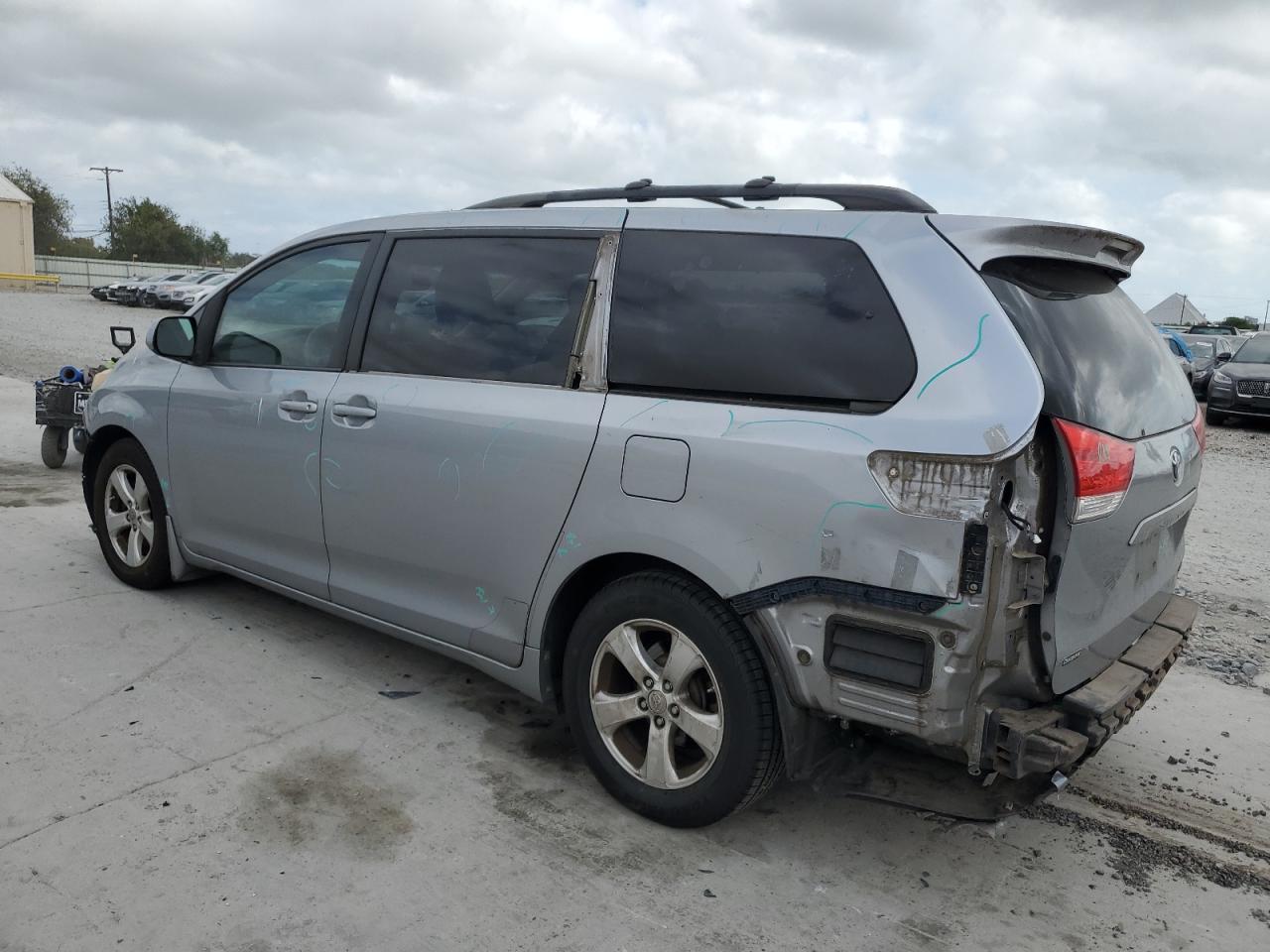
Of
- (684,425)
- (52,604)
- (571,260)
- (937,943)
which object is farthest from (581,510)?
(52,604)

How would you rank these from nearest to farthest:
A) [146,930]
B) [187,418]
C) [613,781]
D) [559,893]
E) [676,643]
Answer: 1. [146,930]
2. [559,893]
3. [676,643]
4. [613,781]
5. [187,418]

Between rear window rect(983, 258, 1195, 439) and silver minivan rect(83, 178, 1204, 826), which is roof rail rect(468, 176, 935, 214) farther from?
rear window rect(983, 258, 1195, 439)

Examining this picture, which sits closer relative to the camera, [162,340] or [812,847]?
[812,847]

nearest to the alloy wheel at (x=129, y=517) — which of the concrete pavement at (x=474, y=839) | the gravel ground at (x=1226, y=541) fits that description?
the concrete pavement at (x=474, y=839)

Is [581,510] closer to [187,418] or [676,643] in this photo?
→ [676,643]

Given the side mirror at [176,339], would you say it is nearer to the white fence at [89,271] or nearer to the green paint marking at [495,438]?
the green paint marking at [495,438]

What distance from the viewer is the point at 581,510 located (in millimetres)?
3252

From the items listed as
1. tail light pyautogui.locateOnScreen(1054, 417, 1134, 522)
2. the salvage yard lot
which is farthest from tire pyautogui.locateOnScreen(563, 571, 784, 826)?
tail light pyautogui.locateOnScreen(1054, 417, 1134, 522)

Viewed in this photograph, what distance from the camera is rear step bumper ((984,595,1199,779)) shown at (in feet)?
8.70

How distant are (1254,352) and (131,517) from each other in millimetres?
18370

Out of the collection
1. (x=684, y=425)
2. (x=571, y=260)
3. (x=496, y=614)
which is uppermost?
(x=571, y=260)

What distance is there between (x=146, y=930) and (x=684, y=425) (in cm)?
197

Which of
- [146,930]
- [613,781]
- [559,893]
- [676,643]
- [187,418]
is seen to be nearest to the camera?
[146,930]

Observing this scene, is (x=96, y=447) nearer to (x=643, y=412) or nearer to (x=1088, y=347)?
(x=643, y=412)
